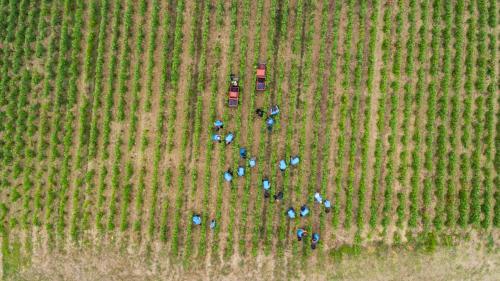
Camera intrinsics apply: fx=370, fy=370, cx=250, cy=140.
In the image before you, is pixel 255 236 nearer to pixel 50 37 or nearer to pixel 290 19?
pixel 290 19

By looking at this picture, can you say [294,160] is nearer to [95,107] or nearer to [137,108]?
[137,108]

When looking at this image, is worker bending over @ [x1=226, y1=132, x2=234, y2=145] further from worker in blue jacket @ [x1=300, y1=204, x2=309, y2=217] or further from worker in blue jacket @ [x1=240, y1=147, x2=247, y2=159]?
worker in blue jacket @ [x1=300, y1=204, x2=309, y2=217]

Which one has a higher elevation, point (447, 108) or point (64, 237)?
point (447, 108)

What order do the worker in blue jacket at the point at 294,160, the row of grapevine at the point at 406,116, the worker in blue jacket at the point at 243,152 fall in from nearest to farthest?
the worker in blue jacket at the point at 294,160 → the worker in blue jacket at the point at 243,152 → the row of grapevine at the point at 406,116

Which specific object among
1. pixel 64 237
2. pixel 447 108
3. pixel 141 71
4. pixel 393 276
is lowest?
pixel 393 276

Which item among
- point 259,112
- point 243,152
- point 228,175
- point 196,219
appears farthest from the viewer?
point 259,112

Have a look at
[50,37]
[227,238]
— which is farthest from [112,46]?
[227,238]

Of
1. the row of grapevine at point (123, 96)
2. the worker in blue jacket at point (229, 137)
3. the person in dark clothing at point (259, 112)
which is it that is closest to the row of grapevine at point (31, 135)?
the row of grapevine at point (123, 96)

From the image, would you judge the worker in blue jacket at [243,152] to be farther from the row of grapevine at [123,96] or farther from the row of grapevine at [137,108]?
the row of grapevine at [123,96]

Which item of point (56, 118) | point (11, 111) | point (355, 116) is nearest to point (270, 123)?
point (355, 116)

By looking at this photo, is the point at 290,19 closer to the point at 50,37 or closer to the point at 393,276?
the point at 50,37
